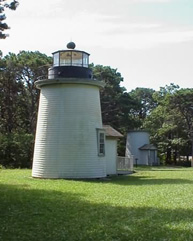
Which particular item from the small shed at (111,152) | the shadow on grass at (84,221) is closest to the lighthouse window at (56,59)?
the small shed at (111,152)

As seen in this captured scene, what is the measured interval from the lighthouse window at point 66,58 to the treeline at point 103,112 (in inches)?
556

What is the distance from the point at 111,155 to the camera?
24.5m

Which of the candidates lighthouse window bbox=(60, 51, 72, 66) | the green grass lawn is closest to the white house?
lighthouse window bbox=(60, 51, 72, 66)

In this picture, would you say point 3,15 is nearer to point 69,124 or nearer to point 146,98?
point 69,124

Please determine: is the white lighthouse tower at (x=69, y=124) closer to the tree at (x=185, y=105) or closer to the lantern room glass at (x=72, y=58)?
the lantern room glass at (x=72, y=58)

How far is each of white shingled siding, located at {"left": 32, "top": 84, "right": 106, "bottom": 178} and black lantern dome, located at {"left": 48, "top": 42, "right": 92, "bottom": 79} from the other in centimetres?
65

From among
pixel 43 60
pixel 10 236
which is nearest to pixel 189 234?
pixel 10 236

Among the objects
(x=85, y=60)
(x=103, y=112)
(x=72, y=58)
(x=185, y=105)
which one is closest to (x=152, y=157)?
(x=185, y=105)

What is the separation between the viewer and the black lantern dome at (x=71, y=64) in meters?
20.8

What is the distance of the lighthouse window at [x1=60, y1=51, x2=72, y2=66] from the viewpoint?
2089 centimetres

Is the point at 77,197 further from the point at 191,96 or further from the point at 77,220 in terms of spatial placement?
the point at 191,96

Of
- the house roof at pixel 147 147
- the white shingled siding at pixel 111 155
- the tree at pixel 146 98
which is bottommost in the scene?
the white shingled siding at pixel 111 155

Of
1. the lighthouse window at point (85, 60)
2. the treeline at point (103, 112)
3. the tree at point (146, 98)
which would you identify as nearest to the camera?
the lighthouse window at point (85, 60)

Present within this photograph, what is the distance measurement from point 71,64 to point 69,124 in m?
3.17
